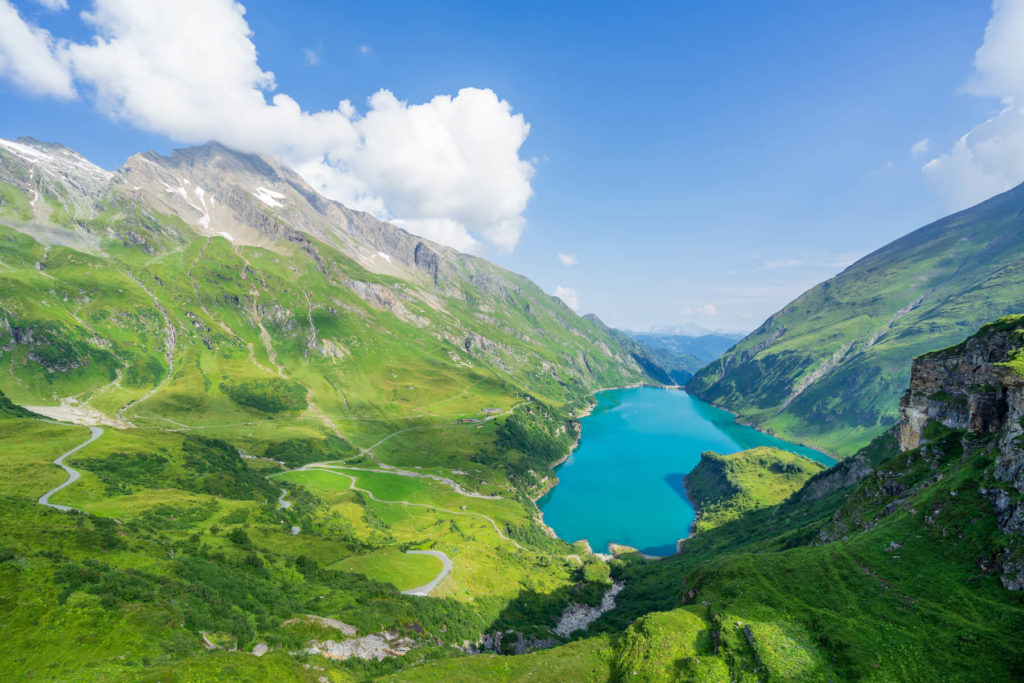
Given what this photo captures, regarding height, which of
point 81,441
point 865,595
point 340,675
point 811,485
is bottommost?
point 811,485

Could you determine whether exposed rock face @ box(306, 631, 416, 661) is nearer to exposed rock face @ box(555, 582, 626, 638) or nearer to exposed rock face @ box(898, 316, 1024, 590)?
exposed rock face @ box(555, 582, 626, 638)

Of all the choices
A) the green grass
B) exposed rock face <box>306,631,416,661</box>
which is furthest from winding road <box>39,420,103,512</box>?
exposed rock face <box>306,631,416,661</box>

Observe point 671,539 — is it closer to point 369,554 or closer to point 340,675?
point 369,554

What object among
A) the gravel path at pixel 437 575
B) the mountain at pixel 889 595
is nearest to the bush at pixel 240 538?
the gravel path at pixel 437 575

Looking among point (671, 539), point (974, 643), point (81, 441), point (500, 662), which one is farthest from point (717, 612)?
point (81, 441)

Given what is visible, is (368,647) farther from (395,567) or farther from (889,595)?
(889,595)

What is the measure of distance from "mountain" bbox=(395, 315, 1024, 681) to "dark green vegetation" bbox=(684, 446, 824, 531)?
309 feet

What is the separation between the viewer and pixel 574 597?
288 ft

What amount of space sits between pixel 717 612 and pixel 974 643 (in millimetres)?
16891

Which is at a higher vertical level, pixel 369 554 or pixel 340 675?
pixel 369 554

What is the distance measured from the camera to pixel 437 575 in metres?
78.2

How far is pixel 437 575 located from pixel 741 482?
128512mm

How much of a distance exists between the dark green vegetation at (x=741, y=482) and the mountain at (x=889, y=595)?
94.2 m

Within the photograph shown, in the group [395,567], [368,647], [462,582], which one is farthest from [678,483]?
[368,647]
